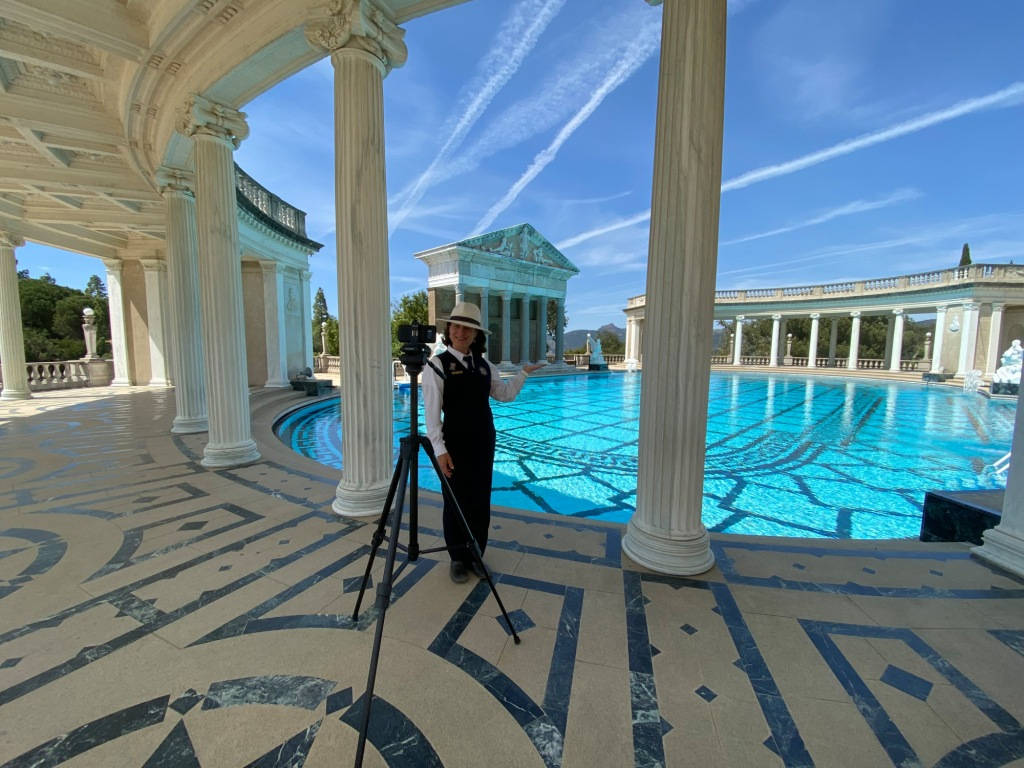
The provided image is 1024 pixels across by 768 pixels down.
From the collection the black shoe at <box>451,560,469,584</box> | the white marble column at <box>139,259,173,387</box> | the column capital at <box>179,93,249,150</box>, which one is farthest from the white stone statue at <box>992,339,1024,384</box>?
the white marble column at <box>139,259,173,387</box>

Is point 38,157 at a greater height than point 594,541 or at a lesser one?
greater

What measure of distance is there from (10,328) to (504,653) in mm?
16746

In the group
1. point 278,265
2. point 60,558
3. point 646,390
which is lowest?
point 60,558

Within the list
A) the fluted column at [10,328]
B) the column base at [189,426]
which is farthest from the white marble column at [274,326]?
the column base at [189,426]

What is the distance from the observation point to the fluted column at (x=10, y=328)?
10.9 meters

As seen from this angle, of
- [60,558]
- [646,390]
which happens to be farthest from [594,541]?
[60,558]

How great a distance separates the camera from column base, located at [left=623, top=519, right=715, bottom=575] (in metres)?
2.85

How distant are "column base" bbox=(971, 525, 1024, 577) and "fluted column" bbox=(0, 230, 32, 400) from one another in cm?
1923

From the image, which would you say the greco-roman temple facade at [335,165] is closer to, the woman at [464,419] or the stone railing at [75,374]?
the woman at [464,419]

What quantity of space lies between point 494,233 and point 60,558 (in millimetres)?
24585

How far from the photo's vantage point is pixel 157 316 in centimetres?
1434

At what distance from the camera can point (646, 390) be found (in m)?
2.92

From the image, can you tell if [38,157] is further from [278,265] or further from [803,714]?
[803,714]

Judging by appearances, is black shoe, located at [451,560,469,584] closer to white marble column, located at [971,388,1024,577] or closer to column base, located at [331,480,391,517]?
column base, located at [331,480,391,517]
